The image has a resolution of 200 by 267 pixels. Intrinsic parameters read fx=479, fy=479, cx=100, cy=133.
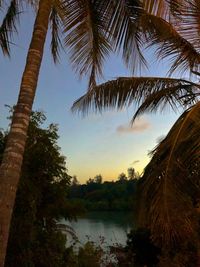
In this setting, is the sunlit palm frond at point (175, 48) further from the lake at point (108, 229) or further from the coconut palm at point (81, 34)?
the lake at point (108, 229)

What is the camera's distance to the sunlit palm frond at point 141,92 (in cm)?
989

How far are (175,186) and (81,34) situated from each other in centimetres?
288

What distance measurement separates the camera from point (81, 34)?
766 cm

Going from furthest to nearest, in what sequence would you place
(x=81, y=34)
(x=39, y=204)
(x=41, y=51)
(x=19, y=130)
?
(x=39, y=204) < (x=81, y=34) < (x=41, y=51) < (x=19, y=130)

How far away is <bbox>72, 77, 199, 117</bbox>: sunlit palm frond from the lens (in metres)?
9.89

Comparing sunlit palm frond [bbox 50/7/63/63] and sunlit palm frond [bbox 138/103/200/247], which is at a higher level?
sunlit palm frond [bbox 50/7/63/63]

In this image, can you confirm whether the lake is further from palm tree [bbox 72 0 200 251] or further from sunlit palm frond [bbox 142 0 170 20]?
sunlit palm frond [bbox 142 0 170 20]

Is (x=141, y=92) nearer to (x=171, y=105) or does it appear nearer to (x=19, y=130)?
(x=171, y=105)

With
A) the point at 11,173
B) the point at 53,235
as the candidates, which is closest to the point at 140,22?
the point at 11,173

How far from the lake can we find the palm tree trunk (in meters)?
5.00

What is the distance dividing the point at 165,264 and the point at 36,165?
693cm

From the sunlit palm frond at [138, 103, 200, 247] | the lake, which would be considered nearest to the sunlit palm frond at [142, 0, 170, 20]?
the sunlit palm frond at [138, 103, 200, 247]

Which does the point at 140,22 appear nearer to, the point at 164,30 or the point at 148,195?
the point at 164,30

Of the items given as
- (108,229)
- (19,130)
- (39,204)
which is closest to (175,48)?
(19,130)
